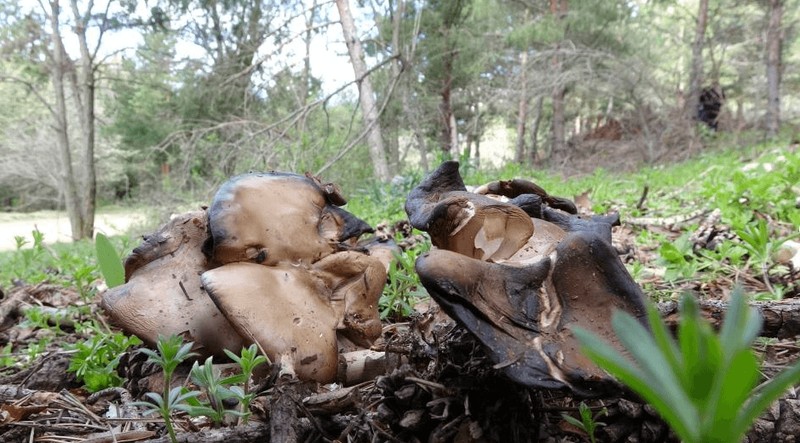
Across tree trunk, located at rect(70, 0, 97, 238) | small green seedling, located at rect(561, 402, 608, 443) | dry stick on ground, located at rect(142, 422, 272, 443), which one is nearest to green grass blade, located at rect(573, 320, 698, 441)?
small green seedling, located at rect(561, 402, 608, 443)

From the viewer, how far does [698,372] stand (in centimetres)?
47

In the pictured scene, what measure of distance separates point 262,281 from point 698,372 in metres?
1.14

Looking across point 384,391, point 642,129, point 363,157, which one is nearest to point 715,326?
point 384,391

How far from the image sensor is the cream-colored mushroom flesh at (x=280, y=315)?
1.32m

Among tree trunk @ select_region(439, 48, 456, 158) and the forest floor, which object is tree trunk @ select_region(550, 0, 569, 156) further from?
the forest floor

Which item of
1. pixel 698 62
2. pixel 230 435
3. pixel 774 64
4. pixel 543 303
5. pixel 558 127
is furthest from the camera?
pixel 558 127

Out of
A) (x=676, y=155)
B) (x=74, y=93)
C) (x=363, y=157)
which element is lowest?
(x=676, y=155)

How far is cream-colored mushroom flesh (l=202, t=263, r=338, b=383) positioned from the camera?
4.33 ft

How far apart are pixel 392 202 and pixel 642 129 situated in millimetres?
12595

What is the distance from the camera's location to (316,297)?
1.50 metres

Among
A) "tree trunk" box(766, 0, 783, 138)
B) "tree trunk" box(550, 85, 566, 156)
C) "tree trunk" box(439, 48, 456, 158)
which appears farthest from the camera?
"tree trunk" box(550, 85, 566, 156)

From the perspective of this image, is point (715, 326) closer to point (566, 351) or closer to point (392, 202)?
point (566, 351)

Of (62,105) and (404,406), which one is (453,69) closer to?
(62,105)

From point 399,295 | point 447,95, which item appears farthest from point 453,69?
point 399,295
